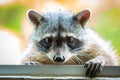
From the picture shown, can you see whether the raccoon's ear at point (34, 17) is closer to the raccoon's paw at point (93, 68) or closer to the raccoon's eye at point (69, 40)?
the raccoon's eye at point (69, 40)

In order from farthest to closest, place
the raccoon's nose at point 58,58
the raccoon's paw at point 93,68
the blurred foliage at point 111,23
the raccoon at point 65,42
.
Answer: the blurred foliage at point 111,23 → the raccoon at point 65,42 → the raccoon's nose at point 58,58 → the raccoon's paw at point 93,68

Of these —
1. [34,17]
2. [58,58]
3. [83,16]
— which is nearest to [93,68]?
[58,58]

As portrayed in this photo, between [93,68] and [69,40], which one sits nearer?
[93,68]

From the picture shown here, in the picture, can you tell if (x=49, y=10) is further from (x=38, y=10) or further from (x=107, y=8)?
(x=107, y=8)

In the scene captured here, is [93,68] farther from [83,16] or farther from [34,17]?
[34,17]

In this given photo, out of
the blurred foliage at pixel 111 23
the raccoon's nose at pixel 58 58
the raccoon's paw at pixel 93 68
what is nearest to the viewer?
the raccoon's paw at pixel 93 68

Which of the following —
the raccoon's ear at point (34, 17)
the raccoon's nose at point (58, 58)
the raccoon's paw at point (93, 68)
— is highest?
the raccoon's ear at point (34, 17)

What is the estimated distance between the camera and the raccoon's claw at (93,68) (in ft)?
4.53

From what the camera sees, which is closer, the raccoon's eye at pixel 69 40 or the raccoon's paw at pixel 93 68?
the raccoon's paw at pixel 93 68

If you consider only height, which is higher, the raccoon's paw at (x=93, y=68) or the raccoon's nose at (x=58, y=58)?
the raccoon's paw at (x=93, y=68)

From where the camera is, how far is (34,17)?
5.78ft

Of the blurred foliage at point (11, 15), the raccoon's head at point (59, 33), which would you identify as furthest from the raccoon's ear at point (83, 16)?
the blurred foliage at point (11, 15)

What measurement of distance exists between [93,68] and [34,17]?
1.68ft

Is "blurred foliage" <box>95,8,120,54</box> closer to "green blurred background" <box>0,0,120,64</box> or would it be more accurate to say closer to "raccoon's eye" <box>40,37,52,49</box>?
"green blurred background" <box>0,0,120,64</box>
